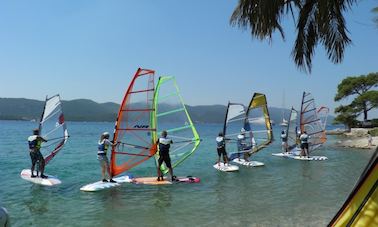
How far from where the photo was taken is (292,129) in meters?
25.5

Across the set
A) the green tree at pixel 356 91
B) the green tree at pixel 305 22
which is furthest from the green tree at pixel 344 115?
the green tree at pixel 305 22

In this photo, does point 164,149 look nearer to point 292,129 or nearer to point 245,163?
point 245,163

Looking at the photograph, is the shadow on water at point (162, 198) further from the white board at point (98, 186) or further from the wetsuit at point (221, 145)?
the wetsuit at point (221, 145)

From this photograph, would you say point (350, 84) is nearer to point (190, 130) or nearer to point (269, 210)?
point (190, 130)

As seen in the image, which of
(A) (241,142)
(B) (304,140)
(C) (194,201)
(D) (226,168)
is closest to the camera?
(C) (194,201)

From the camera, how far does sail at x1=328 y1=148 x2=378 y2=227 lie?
3503 mm

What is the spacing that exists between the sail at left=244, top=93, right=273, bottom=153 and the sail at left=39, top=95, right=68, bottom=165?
8.60 metres

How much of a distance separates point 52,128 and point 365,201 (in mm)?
13044

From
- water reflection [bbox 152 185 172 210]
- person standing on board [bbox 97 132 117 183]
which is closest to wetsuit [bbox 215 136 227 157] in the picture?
water reflection [bbox 152 185 172 210]

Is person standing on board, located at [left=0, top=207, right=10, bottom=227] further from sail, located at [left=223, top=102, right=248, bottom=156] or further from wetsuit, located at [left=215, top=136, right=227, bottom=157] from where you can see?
sail, located at [left=223, top=102, right=248, bottom=156]

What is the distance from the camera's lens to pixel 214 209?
9.89 meters

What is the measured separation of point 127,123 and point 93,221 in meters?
5.23

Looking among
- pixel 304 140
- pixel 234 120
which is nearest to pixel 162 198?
pixel 234 120

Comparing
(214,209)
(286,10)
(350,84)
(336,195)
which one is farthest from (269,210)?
(350,84)
